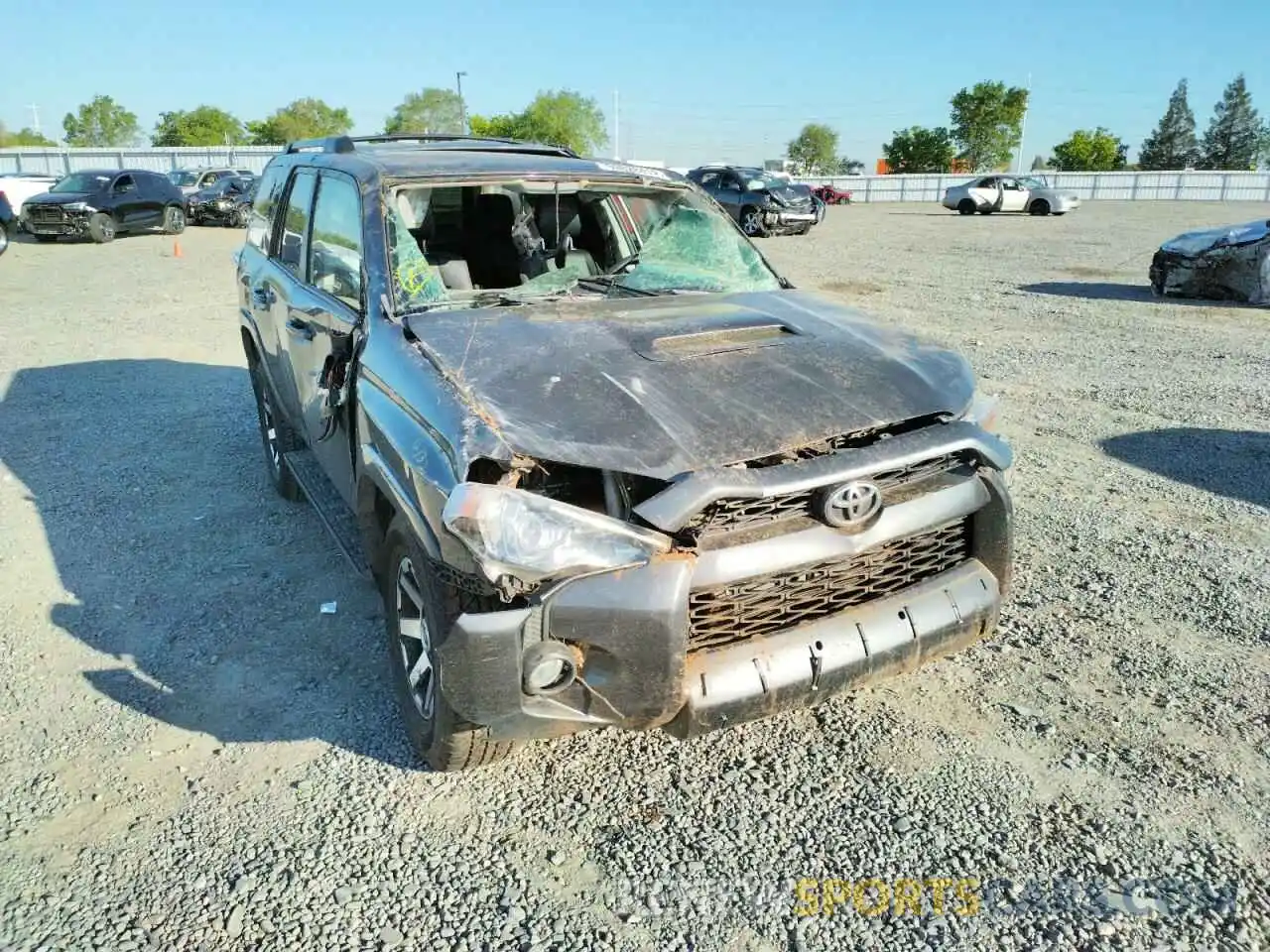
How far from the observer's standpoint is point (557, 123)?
3629 inches

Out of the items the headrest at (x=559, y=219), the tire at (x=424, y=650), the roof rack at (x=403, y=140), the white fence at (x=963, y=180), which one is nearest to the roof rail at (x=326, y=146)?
the roof rack at (x=403, y=140)

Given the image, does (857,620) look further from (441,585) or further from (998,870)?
(441,585)

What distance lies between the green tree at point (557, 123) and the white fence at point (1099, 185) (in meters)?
45.6

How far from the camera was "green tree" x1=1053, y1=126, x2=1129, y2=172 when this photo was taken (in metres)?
83.9

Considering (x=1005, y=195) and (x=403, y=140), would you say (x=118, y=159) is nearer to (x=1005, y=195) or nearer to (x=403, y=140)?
(x=1005, y=195)

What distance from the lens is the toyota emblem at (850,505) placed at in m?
2.52

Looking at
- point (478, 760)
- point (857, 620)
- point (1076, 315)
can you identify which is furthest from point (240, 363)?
point (1076, 315)

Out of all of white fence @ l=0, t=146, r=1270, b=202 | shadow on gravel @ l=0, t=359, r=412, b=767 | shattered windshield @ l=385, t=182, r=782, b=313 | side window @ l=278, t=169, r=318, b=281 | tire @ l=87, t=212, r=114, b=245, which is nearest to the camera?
shadow on gravel @ l=0, t=359, r=412, b=767

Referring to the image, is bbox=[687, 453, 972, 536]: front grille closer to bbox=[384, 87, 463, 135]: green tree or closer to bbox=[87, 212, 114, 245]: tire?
bbox=[87, 212, 114, 245]: tire

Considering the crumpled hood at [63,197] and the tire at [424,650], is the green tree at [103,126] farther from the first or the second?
the tire at [424,650]

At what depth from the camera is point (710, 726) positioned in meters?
2.50

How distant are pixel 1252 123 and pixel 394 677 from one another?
11268 cm

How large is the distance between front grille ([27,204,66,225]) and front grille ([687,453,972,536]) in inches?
890

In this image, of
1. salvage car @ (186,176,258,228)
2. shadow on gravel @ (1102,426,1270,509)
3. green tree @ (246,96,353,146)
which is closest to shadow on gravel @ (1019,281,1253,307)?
shadow on gravel @ (1102,426,1270,509)
